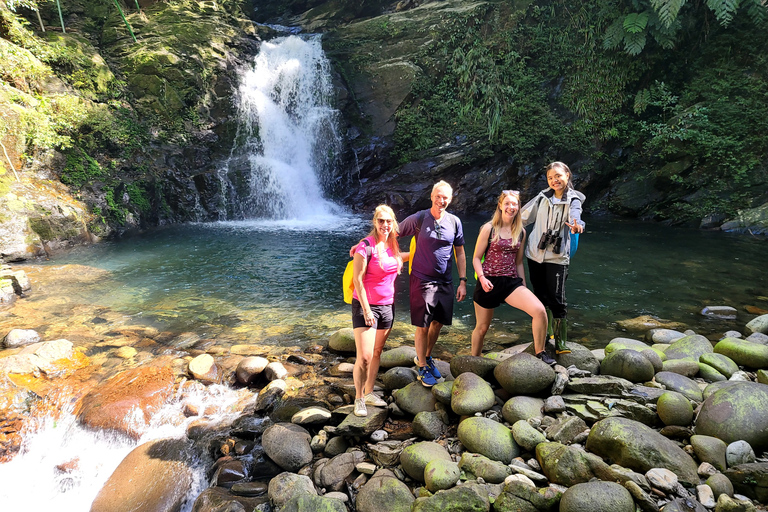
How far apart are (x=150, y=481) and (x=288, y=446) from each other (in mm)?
1264

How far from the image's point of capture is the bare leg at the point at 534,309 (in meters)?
3.50

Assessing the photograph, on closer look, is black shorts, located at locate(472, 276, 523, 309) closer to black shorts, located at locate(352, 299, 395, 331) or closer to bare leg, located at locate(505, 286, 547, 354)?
bare leg, located at locate(505, 286, 547, 354)

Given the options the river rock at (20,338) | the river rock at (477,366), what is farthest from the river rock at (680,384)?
the river rock at (20,338)

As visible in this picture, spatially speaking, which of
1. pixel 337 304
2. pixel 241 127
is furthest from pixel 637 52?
pixel 241 127

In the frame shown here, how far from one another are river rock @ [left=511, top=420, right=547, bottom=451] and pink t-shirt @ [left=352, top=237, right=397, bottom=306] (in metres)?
1.36

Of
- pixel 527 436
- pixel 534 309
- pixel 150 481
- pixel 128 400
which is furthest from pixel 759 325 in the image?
pixel 128 400

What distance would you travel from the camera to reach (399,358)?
175 inches

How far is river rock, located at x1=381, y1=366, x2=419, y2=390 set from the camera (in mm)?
3949

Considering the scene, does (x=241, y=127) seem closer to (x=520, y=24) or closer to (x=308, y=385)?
(x=520, y=24)

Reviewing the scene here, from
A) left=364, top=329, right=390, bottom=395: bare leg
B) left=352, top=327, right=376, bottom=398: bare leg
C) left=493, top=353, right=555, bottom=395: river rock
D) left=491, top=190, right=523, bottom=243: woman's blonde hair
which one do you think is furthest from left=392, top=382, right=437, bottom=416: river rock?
left=491, top=190, right=523, bottom=243: woman's blonde hair

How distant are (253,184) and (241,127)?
276cm

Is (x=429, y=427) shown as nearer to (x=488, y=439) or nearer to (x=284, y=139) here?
Answer: (x=488, y=439)

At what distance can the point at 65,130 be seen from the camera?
12547 mm

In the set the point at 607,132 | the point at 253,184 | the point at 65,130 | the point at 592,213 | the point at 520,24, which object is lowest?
the point at 592,213
